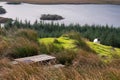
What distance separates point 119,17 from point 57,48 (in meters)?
50.9

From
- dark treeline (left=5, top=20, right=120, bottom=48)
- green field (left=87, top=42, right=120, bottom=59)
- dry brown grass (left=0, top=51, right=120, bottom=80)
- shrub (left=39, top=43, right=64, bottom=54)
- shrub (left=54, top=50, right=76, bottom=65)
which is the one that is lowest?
dark treeline (left=5, top=20, right=120, bottom=48)

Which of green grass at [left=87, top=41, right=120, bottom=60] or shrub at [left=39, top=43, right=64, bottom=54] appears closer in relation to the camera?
shrub at [left=39, top=43, right=64, bottom=54]

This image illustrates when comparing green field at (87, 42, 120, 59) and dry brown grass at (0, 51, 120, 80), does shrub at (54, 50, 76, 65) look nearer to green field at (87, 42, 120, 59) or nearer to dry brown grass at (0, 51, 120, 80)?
green field at (87, 42, 120, 59)

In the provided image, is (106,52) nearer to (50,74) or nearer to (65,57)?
(65,57)

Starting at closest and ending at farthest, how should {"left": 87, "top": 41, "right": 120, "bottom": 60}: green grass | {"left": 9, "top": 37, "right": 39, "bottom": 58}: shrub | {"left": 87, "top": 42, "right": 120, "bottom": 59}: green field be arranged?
{"left": 9, "top": 37, "right": 39, "bottom": 58}: shrub < {"left": 87, "top": 41, "right": 120, "bottom": 60}: green grass < {"left": 87, "top": 42, "right": 120, "bottom": 59}: green field

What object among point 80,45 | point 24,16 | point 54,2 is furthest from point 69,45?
point 54,2

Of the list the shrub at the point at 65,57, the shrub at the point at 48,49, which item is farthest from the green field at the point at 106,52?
the shrub at the point at 65,57

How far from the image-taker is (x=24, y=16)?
183 ft

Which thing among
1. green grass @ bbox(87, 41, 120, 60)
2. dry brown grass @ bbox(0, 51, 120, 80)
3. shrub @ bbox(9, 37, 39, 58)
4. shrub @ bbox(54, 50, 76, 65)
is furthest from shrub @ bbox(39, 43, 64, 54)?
dry brown grass @ bbox(0, 51, 120, 80)

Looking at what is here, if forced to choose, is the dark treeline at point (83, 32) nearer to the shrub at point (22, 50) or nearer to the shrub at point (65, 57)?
the shrub at point (22, 50)

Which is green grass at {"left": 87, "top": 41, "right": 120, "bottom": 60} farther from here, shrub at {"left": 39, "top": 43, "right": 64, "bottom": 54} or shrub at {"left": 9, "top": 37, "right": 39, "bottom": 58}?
shrub at {"left": 9, "top": 37, "right": 39, "bottom": 58}

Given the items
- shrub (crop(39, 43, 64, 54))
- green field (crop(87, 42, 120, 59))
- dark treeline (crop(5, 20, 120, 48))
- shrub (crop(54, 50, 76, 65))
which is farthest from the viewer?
dark treeline (crop(5, 20, 120, 48))

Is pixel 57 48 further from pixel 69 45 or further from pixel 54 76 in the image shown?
pixel 54 76

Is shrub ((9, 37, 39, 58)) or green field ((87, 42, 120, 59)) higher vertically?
shrub ((9, 37, 39, 58))
